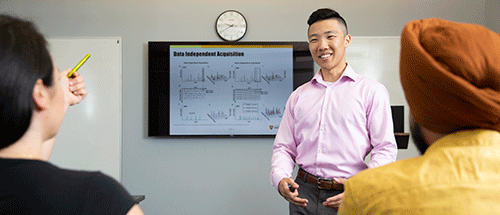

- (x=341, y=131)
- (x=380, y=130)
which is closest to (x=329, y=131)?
(x=341, y=131)

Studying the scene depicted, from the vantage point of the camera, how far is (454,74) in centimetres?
65

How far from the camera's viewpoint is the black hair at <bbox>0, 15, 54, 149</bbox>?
2.10 ft

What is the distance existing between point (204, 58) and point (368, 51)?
1.56 meters

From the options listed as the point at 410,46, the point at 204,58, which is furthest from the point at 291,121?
the point at 204,58

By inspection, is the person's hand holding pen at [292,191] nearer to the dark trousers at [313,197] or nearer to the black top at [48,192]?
the dark trousers at [313,197]

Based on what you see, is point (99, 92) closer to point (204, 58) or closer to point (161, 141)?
point (161, 141)

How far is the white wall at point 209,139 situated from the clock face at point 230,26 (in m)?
0.06

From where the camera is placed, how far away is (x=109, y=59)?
10.7ft

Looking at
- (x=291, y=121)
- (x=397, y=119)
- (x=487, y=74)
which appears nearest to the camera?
(x=487, y=74)

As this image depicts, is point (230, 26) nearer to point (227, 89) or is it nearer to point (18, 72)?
point (227, 89)

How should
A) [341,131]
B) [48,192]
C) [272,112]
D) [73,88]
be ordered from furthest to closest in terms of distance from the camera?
[272,112] < [341,131] < [73,88] < [48,192]

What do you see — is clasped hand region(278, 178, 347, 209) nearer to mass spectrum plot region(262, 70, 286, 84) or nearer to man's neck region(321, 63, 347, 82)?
man's neck region(321, 63, 347, 82)

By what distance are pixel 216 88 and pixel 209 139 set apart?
493 mm

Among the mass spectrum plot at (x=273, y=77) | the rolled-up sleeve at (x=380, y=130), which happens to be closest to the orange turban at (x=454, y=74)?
the rolled-up sleeve at (x=380, y=130)
